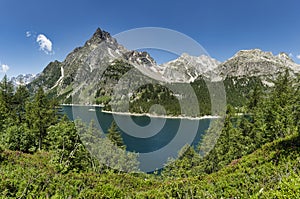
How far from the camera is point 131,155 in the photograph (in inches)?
1057

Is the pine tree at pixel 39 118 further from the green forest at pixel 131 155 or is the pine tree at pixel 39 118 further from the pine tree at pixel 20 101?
the pine tree at pixel 20 101

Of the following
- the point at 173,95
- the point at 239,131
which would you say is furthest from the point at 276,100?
the point at 173,95

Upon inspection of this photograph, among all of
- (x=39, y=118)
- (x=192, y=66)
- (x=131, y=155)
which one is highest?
(x=192, y=66)

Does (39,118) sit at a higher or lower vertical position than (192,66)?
lower

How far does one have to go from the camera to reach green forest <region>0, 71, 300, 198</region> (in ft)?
22.0

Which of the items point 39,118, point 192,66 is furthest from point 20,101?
point 192,66

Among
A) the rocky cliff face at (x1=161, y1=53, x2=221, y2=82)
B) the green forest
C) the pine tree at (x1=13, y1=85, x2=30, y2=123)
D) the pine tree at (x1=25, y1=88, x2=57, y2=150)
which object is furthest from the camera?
the pine tree at (x1=13, y1=85, x2=30, y2=123)

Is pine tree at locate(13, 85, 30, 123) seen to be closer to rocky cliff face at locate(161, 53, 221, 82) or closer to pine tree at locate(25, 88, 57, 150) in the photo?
pine tree at locate(25, 88, 57, 150)

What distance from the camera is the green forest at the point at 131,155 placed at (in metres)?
6.71

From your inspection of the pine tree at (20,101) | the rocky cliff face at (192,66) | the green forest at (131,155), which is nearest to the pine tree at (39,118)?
the green forest at (131,155)

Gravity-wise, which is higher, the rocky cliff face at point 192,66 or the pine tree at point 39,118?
the rocky cliff face at point 192,66

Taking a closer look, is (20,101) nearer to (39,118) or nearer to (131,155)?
(39,118)

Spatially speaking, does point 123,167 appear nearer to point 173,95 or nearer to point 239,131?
point 239,131

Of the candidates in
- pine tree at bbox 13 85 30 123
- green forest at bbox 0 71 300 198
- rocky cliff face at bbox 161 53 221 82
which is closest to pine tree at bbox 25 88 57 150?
green forest at bbox 0 71 300 198
